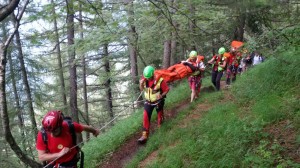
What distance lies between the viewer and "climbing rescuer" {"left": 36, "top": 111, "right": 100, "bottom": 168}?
4882mm

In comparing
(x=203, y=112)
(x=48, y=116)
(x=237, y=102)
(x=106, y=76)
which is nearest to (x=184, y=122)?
(x=203, y=112)

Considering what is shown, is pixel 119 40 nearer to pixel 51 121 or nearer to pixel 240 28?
pixel 240 28

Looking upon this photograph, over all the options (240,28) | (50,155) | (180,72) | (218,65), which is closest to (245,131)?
(50,155)

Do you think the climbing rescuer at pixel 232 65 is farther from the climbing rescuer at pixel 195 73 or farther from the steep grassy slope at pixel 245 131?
the steep grassy slope at pixel 245 131

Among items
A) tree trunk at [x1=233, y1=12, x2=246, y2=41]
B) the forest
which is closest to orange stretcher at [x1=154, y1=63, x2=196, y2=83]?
the forest

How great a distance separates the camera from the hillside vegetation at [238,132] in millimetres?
5625

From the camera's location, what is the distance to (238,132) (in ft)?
21.1

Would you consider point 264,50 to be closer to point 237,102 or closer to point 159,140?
point 237,102

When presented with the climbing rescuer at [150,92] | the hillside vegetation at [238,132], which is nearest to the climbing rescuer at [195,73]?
the hillside vegetation at [238,132]

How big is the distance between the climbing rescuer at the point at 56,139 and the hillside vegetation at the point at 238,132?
237 centimetres

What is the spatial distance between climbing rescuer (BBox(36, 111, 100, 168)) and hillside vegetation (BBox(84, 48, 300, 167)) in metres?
2.37

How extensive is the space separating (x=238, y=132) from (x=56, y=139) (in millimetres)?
3858

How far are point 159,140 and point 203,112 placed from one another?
6.80 ft

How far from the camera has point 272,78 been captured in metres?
8.77
